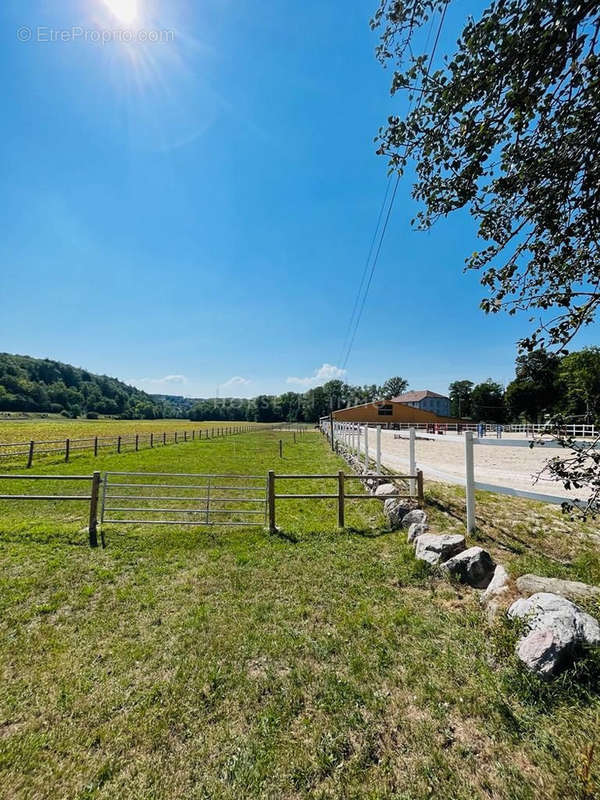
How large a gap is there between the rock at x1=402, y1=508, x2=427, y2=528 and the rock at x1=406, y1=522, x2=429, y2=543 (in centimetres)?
25

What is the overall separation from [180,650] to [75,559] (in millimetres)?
3181

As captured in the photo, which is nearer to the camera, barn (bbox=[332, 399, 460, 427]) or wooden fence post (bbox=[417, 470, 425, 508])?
wooden fence post (bbox=[417, 470, 425, 508])

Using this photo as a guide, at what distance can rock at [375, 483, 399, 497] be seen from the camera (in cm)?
708

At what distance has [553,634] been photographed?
238 centimetres

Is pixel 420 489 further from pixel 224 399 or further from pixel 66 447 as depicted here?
pixel 224 399

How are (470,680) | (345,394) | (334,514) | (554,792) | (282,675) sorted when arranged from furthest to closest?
(345,394)
(334,514)
(282,675)
(470,680)
(554,792)

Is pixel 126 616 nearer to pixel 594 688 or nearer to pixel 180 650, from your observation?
pixel 180 650

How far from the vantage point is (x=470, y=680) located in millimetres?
2482

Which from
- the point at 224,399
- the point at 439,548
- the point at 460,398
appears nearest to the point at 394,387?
the point at 460,398

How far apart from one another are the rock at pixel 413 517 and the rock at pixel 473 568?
1.54 meters

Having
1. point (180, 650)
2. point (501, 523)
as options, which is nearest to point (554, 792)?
point (180, 650)

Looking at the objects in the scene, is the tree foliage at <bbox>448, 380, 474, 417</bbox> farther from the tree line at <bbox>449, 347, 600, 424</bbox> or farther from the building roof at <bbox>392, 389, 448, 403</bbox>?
the tree line at <bbox>449, 347, 600, 424</bbox>

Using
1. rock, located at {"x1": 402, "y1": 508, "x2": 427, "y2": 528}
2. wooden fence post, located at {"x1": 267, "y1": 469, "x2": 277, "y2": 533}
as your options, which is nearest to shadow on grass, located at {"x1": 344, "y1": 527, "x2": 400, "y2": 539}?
rock, located at {"x1": 402, "y1": 508, "x2": 427, "y2": 528}

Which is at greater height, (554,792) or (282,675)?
(554,792)
